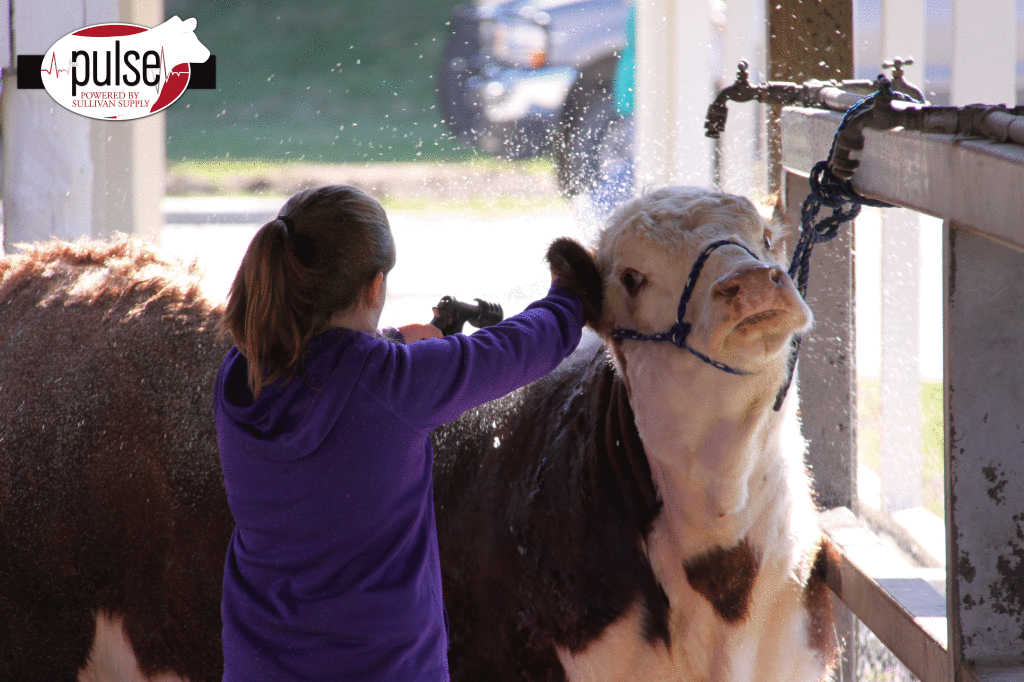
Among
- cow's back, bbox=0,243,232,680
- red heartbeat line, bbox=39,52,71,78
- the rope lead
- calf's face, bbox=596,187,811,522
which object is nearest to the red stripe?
red heartbeat line, bbox=39,52,71,78

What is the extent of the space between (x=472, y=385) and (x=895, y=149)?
2.79 ft

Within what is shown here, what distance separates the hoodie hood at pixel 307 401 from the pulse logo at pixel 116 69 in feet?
12.9

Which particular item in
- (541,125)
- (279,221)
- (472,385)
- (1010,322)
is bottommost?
(472,385)

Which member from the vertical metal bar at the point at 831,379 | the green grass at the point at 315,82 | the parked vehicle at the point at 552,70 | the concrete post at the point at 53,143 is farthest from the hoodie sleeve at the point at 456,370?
the green grass at the point at 315,82

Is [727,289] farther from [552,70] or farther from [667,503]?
[552,70]

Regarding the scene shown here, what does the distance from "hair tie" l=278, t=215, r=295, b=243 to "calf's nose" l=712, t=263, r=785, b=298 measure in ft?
2.60

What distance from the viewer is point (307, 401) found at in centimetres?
177

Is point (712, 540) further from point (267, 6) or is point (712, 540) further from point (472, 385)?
point (267, 6)

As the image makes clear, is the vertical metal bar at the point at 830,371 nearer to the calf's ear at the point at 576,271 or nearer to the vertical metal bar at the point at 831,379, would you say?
the vertical metal bar at the point at 831,379

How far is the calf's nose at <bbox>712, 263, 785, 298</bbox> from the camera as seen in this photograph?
182 centimetres

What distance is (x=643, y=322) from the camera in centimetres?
212

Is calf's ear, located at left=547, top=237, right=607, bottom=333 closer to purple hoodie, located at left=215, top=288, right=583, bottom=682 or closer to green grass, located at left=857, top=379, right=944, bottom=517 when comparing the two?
purple hoodie, located at left=215, top=288, right=583, bottom=682

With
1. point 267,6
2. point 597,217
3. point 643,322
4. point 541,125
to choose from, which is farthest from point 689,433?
point 267,6

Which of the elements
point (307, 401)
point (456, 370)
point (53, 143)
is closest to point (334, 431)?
point (307, 401)
